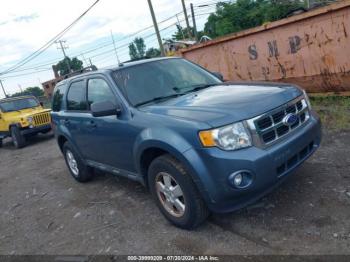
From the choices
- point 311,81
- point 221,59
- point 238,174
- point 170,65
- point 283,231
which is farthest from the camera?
point 221,59

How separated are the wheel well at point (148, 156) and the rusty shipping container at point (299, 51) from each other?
4.99 metres

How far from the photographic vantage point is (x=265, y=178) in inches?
122

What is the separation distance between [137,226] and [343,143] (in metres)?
3.36

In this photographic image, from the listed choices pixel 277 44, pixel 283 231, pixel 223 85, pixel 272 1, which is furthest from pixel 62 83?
pixel 272 1

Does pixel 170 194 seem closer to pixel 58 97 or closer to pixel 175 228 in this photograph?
pixel 175 228

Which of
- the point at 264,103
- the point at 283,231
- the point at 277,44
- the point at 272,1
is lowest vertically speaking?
the point at 283,231

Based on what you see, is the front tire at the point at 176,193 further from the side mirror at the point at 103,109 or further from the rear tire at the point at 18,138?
the rear tire at the point at 18,138

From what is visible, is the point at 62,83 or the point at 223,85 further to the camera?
the point at 62,83

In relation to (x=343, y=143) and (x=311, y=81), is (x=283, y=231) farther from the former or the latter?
(x=311, y=81)

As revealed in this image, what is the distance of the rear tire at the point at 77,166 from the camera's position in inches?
226

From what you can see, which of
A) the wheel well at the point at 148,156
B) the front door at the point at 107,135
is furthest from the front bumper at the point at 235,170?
the front door at the point at 107,135

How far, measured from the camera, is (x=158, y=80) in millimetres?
4324

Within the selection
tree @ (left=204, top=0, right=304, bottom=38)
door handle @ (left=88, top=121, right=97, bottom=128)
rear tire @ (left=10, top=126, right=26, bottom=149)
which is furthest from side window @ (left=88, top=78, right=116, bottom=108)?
tree @ (left=204, top=0, right=304, bottom=38)

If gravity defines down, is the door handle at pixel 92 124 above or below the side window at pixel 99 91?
below
